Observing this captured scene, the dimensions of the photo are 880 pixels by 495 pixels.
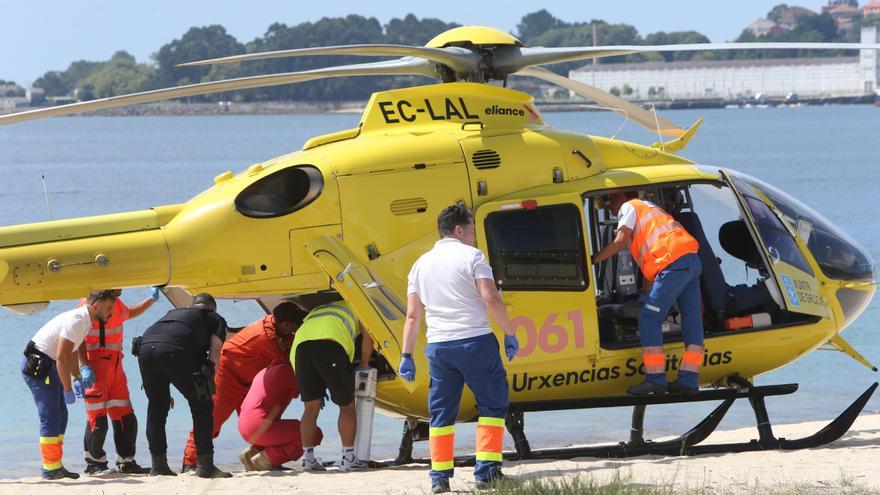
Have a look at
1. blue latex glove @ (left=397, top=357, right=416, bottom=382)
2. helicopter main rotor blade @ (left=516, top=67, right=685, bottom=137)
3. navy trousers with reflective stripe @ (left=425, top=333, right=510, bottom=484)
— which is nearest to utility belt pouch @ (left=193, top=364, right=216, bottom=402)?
blue latex glove @ (left=397, top=357, right=416, bottom=382)

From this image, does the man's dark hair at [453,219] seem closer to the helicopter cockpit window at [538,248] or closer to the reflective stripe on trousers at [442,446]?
the reflective stripe on trousers at [442,446]

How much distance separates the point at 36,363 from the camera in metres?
9.16

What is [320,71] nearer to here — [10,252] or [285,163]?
[285,163]

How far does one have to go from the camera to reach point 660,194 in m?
9.80

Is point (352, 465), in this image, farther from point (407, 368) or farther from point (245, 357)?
point (407, 368)

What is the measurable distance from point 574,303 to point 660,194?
4.42 feet

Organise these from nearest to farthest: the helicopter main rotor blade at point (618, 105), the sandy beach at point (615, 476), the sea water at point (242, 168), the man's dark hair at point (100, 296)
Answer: the sandy beach at point (615, 476), the man's dark hair at point (100, 296), the helicopter main rotor blade at point (618, 105), the sea water at point (242, 168)

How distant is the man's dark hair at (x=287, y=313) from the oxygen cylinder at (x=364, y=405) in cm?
60

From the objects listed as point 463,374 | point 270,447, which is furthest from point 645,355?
point 270,447

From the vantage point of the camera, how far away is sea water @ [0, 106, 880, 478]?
13141 mm

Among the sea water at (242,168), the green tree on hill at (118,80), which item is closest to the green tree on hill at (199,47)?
the green tree on hill at (118,80)

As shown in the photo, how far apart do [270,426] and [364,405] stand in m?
0.76

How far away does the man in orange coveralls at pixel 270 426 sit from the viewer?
9.02 metres

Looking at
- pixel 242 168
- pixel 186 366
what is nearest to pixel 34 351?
pixel 186 366
